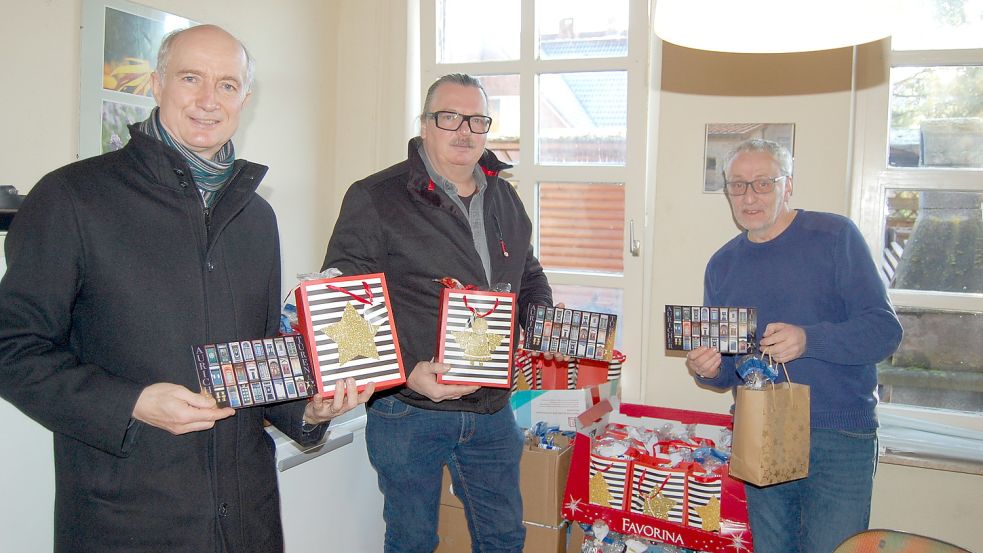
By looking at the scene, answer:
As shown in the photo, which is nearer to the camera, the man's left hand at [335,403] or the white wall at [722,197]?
the man's left hand at [335,403]

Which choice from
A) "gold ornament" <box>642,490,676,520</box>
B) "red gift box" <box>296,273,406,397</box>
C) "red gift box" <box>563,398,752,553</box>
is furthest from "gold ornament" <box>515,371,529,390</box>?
"red gift box" <box>296,273,406,397</box>

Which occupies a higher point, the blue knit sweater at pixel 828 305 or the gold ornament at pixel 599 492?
the blue knit sweater at pixel 828 305

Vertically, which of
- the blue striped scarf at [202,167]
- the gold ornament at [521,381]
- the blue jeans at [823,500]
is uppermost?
the blue striped scarf at [202,167]

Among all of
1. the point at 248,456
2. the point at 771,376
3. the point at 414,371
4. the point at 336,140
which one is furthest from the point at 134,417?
the point at 336,140

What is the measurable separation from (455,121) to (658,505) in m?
1.68

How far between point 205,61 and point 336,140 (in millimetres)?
2361

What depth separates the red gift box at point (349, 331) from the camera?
5.53 feet

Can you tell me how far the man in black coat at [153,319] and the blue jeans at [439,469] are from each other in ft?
1.98

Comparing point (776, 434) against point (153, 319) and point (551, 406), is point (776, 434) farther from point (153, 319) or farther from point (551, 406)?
point (153, 319)

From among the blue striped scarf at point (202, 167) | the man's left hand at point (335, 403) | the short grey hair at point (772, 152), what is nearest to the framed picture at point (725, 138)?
the short grey hair at point (772, 152)

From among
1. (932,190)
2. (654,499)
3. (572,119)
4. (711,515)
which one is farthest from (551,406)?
(932,190)

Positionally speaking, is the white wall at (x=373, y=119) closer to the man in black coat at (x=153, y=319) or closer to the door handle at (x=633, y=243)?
the door handle at (x=633, y=243)

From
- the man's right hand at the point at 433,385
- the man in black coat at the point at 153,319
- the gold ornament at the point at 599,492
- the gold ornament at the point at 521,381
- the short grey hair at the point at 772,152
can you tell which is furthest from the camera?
the gold ornament at the point at 521,381

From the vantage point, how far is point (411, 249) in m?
2.17
